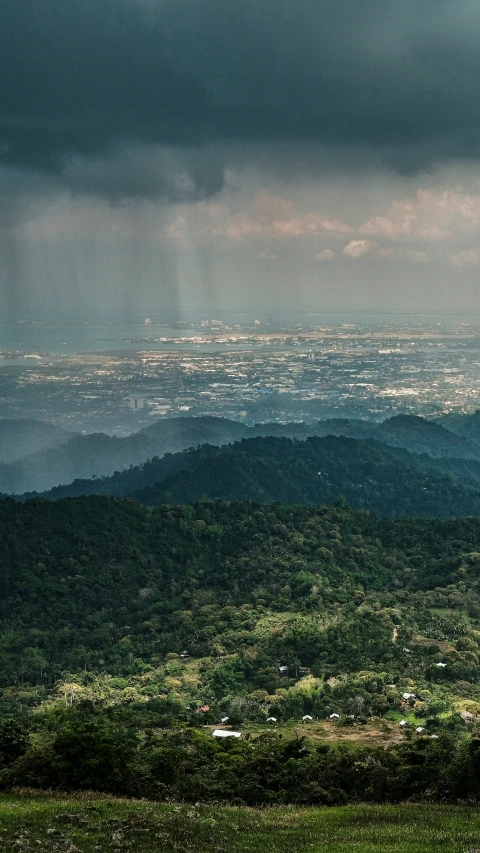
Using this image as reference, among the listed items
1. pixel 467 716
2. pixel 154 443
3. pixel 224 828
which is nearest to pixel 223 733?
pixel 467 716

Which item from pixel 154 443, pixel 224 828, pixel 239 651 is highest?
pixel 224 828

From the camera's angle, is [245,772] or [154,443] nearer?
[245,772]

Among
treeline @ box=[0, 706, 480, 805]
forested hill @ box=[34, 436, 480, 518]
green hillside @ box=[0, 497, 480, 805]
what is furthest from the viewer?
forested hill @ box=[34, 436, 480, 518]

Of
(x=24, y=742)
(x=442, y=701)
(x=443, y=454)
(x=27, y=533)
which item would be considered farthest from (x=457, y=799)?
(x=443, y=454)

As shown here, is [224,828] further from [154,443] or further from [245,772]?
[154,443]

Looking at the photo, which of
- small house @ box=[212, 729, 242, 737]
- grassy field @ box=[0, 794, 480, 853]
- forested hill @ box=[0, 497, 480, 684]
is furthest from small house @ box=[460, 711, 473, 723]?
grassy field @ box=[0, 794, 480, 853]

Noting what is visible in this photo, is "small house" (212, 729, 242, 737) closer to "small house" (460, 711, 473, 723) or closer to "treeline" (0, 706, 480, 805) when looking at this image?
"treeline" (0, 706, 480, 805)

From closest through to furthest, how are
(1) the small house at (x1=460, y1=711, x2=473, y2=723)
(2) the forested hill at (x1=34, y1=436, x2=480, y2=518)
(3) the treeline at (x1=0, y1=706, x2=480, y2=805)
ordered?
1. (3) the treeline at (x1=0, y1=706, x2=480, y2=805)
2. (1) the small house at (x1=460, y1=711, x2=473, y2=723)
3. (2) the forested hill at (x1=34, y1=436, x2=480, y2=518)
